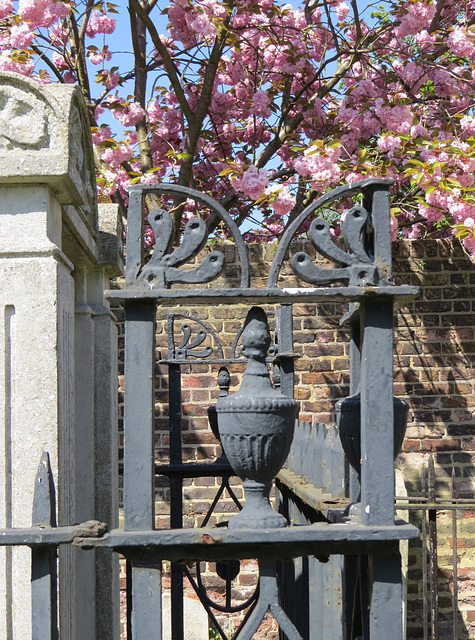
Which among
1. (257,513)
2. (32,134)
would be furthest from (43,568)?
(32,134)

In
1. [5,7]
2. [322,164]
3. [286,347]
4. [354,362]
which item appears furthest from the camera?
[5,7]

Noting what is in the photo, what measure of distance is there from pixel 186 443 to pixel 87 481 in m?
A: 2.49

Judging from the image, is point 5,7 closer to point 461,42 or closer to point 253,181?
point 253,181

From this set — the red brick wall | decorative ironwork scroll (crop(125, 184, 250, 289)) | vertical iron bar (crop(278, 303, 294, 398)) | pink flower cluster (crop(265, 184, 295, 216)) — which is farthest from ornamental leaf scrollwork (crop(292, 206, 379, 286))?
the red brick wall

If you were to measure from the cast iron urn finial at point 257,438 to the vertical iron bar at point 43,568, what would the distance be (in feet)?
1.15

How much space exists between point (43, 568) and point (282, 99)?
473 cm

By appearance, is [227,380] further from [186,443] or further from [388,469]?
[388,469]

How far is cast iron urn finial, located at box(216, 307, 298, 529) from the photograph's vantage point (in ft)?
4.61

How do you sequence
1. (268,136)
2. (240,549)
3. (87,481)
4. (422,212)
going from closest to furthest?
(240,549)
(87,481)
(422,212)
(268,136)

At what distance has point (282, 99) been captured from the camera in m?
5.55

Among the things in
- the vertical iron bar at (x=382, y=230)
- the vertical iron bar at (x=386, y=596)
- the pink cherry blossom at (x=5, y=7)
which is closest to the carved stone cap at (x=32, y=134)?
the vertical iron bar at (x=382, y=230)

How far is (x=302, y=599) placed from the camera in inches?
103

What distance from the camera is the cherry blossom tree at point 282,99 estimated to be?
15.4ft

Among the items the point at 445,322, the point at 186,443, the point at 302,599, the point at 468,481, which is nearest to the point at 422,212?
the point at 445,322
